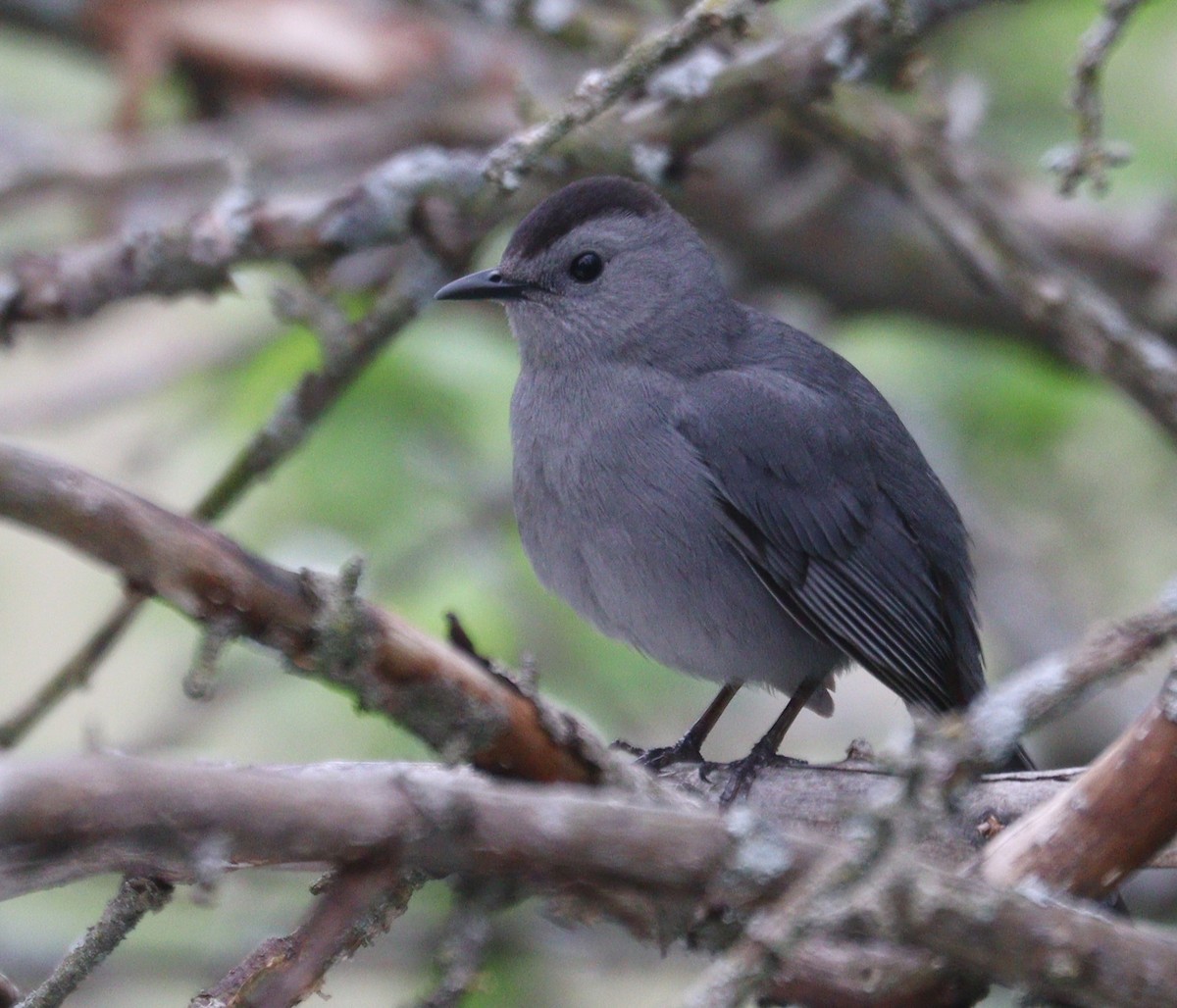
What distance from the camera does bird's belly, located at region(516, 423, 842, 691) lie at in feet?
13.0

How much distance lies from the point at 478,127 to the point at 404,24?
1000 millimetres

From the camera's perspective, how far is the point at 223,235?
4285 mm

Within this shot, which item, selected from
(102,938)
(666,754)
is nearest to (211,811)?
(102,938)

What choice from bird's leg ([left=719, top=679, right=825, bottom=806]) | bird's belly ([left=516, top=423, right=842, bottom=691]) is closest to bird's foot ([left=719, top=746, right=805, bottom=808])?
bird's leg ([left=719, top=679, right=825, bottom=806])

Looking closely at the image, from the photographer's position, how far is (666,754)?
4309 mm

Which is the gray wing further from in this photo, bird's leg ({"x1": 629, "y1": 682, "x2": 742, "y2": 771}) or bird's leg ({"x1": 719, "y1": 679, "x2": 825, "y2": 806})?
bird's leg ({"x1": 629, "y1": 682, "x2": 742, "y2": 771})

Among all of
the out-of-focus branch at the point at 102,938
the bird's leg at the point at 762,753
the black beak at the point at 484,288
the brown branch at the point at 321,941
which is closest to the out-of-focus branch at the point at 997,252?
the black beak at the point at 484,288

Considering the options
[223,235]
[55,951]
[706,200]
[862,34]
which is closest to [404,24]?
[706,200]

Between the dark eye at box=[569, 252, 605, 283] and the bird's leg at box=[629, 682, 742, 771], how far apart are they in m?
1.28

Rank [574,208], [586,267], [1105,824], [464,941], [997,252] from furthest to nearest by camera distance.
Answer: [997,252], [586,267], [574,208], [1105,824], [464,941]

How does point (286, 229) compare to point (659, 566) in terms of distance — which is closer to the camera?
point (659, 566)

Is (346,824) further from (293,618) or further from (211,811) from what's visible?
(293,618)

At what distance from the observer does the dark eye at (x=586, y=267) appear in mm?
4488

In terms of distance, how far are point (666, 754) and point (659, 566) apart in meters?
0.66
